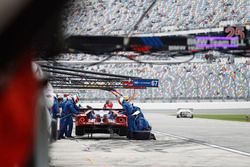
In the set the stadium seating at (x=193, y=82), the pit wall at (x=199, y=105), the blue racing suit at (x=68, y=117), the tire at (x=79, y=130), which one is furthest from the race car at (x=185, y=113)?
the tire at (x=79, y=130)

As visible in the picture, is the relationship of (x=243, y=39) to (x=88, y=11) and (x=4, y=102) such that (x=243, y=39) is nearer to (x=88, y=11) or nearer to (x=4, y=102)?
(x=88, y=11)

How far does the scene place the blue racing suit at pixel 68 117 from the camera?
15.2 m

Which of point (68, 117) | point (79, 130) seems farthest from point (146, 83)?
point (79, 130)

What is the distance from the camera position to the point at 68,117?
1564 cm

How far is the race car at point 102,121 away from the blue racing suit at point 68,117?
437 millimetres

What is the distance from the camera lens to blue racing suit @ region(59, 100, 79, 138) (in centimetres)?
1518

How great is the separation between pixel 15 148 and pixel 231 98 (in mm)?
45852

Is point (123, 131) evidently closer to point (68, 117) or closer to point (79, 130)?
point (79, 130)

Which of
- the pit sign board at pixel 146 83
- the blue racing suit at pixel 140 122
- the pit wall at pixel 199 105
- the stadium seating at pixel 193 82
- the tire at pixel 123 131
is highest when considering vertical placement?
the stadium seating at pixel 193 82

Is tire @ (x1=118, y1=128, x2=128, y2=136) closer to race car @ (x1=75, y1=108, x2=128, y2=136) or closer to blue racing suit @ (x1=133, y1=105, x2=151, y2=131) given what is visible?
race car @ (x1=75, y1=108, x2=128, y2=136)

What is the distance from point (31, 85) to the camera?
1.12m

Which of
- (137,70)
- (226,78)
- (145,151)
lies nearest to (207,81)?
(226,78)

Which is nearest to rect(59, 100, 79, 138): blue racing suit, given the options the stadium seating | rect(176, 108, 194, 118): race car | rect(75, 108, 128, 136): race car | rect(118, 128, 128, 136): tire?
rect(75, 108, 128, 136): race car

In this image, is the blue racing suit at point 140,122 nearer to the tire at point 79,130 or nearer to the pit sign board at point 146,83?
the pit sign board at point 146,83
